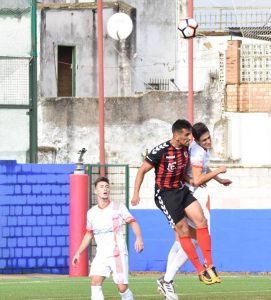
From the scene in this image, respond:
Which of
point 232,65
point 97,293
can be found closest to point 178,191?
point 97,293

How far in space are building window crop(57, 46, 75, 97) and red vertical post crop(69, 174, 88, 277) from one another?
20973 millimetres

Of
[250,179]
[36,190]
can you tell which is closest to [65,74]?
[250,179]

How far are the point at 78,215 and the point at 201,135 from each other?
9.69 meters

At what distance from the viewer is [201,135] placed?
17609mm

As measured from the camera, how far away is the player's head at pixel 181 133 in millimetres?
17219

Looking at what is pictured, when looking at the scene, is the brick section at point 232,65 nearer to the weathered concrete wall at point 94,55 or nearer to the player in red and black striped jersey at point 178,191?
the weathered concrete wall at point 94,55

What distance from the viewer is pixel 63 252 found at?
91.1 feet

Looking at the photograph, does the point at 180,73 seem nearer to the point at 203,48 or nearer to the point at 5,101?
the point at 203,48

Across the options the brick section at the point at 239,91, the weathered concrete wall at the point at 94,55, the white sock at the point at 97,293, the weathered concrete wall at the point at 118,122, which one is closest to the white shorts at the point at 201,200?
the white sock at the point at 97,293

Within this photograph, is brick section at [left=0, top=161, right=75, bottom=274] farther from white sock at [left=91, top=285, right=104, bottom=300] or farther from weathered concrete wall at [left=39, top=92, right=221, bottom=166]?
weathered concrete wall at [left=39, top=92, right=221, bottom=166]

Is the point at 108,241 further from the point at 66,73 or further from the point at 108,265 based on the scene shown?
the point at 66,73

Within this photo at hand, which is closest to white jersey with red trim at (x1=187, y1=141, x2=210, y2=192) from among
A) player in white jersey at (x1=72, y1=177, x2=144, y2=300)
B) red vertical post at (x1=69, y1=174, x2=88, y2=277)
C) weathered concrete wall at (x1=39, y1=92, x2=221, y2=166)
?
player in white jersey at (x1=72, y1=177, x2=144, y2=300)

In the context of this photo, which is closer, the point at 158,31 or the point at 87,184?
the point at 87,184

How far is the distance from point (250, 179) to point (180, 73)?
1840cm
